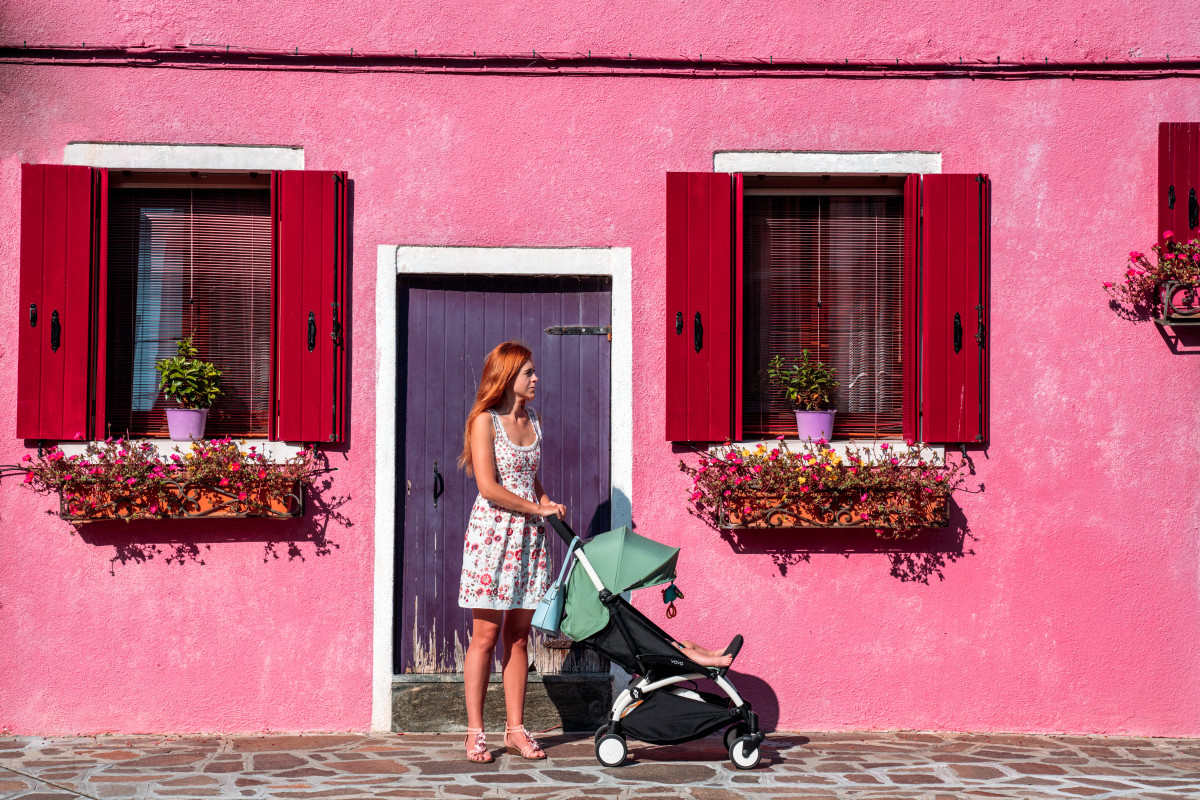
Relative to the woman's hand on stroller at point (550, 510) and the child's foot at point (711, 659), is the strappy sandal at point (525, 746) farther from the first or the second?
the woman's hand on stroller at point (550, 510)

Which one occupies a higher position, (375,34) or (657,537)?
(375,34)

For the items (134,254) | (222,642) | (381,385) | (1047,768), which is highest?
(134,254)

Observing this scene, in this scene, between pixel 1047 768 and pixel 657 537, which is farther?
pixel 657 537

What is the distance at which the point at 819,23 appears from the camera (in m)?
5.56

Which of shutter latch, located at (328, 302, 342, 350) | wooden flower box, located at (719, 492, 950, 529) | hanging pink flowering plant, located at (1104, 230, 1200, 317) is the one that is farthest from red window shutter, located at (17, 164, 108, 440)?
hanging pink flowering plant, located at (1104, 230, 1200, 317)

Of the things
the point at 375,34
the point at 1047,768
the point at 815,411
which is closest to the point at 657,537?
the point at 815,411

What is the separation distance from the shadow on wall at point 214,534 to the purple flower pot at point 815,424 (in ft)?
7.59

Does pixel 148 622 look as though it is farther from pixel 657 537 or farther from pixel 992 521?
pixel 992 521

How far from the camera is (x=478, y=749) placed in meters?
4.76

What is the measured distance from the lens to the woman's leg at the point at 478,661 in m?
4.82

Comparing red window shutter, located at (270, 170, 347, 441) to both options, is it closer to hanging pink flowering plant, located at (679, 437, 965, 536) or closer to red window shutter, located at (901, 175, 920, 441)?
hanging pink flowering plant, located at (679, 437, 965, 536)

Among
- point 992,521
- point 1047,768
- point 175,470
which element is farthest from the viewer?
point 992,521

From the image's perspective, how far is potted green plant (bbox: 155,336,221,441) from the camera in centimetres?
532

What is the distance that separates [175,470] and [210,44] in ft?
7.00
